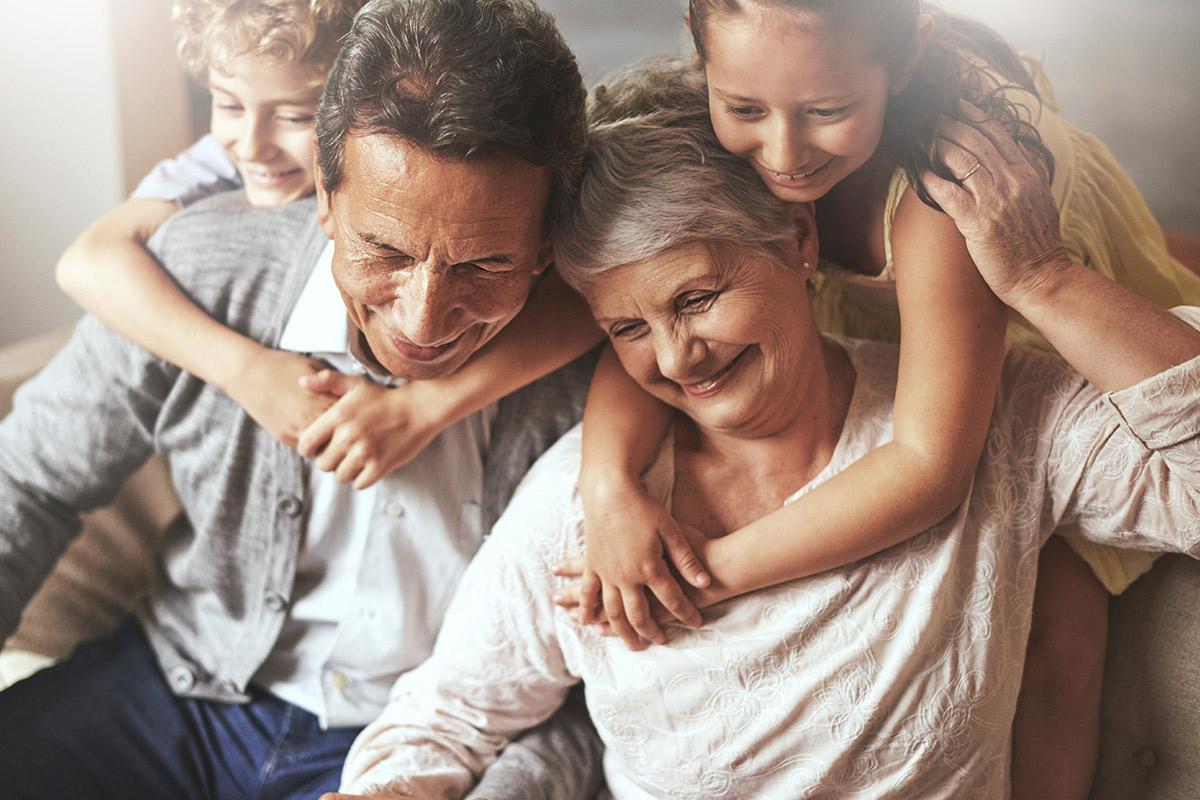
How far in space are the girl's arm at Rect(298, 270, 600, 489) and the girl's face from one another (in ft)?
1.08

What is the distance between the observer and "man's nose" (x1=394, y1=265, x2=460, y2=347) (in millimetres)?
1123

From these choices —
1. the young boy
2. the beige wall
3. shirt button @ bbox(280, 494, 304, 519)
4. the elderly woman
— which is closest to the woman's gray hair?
the elderly woman

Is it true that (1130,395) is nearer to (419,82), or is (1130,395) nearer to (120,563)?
(419,82)

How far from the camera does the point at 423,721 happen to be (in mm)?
1360

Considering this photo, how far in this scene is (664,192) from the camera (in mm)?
1140

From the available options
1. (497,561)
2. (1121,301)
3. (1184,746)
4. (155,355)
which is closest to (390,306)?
(497,561)

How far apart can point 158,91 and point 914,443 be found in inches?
45.3

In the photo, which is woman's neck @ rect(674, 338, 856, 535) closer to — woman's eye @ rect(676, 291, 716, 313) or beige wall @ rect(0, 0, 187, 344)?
woman's eye @ rect(676, 291, 716, 313)

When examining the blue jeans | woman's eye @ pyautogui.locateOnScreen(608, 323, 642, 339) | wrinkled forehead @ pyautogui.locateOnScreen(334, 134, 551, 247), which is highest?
wrinkled forehead @ pyautogui.locateOnScreen(334, 134, 551, 247)

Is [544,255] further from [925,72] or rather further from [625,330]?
[925,72]

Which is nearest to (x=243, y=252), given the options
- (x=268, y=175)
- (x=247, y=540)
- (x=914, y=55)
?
(x=268, y=175)

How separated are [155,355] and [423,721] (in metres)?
0.61

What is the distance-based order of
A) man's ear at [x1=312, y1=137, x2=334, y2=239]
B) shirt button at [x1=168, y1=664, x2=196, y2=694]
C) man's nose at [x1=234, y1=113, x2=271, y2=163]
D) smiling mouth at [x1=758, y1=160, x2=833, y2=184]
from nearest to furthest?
smiling mouth at [x1=758, y1=160, x2=833, y2=184] → man's ear at [x1=312, y1=137, x2=334, y2=239] → man's nose at [x1=234, y1=113, x2=271, y2=163] → shirt button at [x1=168, y1=664, x2=196, y2=694]

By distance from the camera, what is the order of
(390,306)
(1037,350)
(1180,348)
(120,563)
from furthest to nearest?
(120,563) → (1037,350) → (390,306) → (1180,348)
